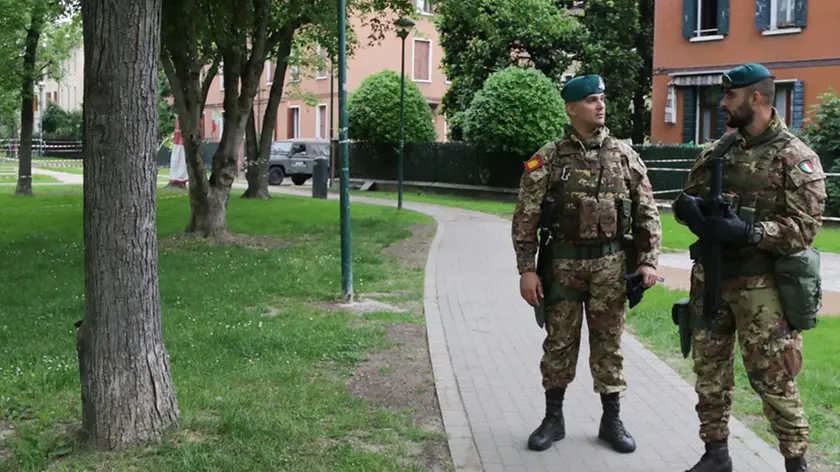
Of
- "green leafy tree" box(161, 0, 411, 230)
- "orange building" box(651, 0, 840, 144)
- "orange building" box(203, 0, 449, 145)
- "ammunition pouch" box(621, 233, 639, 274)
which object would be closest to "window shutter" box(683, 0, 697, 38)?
"orange building" box(651, 0, 840, 144)

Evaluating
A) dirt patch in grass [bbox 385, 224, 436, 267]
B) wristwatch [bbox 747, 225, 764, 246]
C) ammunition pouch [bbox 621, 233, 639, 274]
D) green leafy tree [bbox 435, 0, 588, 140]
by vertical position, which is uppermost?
green leafy tree [bbox 435, 0, 588, 140]

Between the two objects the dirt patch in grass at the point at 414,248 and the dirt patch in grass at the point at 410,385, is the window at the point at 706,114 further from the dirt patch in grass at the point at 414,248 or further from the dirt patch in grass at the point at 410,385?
the dirt patch in grass at the point at 410,385

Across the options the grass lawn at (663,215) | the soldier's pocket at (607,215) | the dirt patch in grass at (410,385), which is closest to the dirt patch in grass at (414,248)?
the grass lawn at (663,215)

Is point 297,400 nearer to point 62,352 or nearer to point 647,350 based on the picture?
point 62,352

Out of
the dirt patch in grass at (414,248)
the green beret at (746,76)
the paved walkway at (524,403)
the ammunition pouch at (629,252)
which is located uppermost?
the green beret at (746,76)

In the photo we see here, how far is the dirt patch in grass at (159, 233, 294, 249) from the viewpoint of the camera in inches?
547

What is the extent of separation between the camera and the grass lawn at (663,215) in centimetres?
1467

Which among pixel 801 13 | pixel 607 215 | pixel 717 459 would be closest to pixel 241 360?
A: pixel 607 215

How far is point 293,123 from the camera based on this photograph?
46469mm

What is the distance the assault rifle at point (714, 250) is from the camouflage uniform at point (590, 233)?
57cm

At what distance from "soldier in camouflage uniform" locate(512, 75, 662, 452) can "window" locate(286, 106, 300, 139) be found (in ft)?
137

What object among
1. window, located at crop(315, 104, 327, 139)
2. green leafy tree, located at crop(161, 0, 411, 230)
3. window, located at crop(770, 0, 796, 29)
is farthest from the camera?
window, located at crop(315, 104, 327, 139)

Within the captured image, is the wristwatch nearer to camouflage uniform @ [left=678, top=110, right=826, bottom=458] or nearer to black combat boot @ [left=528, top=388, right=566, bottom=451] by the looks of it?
camouflage uniform @ [left=678, top=110, right=826, bottom=458]

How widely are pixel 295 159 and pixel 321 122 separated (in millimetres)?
9107
